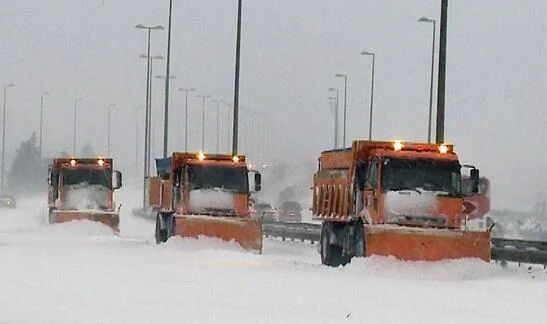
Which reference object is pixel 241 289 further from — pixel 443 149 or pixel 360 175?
pixel 443 149

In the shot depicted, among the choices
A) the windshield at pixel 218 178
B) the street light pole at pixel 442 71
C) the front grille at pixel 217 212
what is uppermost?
the street light pole at pixel 442 71

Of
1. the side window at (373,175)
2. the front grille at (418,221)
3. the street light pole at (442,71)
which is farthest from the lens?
the street light pole at (442,71)

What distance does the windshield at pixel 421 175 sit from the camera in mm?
27734

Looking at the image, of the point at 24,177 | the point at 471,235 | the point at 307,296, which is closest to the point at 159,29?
the point at 471,235

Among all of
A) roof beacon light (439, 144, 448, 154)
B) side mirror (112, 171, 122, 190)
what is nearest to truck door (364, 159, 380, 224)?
roof beacon light (439, 144, 448, 154)

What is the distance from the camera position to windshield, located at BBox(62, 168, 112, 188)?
4700 cm

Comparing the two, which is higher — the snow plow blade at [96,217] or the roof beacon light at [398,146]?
the roof beacon light at [398,146]

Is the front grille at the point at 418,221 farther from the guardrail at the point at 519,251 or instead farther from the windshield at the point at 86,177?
the windshield at the point at 86,177

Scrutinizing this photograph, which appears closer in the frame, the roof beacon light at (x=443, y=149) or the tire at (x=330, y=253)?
the roof beacon light at (x=443, y=149)

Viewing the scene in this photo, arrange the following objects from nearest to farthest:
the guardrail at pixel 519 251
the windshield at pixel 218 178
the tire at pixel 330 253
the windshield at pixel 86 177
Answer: the tire at pixel 330 253
the guardrail at pixel 519 251
the windshield at pixel 218 178
the windshield at pixel 86 177

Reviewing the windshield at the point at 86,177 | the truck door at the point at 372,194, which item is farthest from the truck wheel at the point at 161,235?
the truck door at the point at 372,194

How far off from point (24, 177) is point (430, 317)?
178823mm

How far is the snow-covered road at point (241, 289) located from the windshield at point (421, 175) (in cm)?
194

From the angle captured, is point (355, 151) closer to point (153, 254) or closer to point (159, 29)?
point (153, 254)
